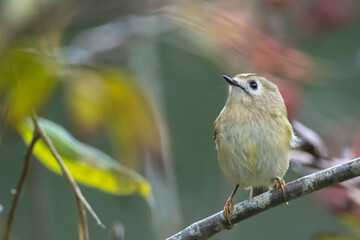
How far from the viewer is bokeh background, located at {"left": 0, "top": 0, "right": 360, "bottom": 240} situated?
178 centimetres

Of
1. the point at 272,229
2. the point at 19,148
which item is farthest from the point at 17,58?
the point at 272,229

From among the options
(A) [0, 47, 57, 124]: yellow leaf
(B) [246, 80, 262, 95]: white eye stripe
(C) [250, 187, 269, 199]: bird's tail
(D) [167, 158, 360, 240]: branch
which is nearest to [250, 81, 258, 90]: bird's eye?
(B) [246, 80, 262, 95]: white eye stripe

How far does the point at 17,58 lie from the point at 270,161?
1.15m

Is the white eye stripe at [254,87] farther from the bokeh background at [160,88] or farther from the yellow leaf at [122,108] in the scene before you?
the yellow leaf at [122,108]

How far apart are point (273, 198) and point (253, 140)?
63 cm

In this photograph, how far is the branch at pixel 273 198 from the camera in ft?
5.72

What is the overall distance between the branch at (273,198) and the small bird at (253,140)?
51cm

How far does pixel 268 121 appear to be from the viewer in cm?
257

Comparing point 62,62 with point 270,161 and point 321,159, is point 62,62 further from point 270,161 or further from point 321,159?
point 270,161

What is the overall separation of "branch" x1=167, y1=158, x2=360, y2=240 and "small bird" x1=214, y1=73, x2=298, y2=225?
0.51m

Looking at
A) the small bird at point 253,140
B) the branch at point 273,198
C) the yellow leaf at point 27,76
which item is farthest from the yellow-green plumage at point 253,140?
the yellow leaf at point 27,76

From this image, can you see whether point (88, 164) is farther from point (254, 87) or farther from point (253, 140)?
point (254, 87)

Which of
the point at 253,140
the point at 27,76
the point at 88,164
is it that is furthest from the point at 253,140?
the point at 27,76

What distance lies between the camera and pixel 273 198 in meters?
1.89
